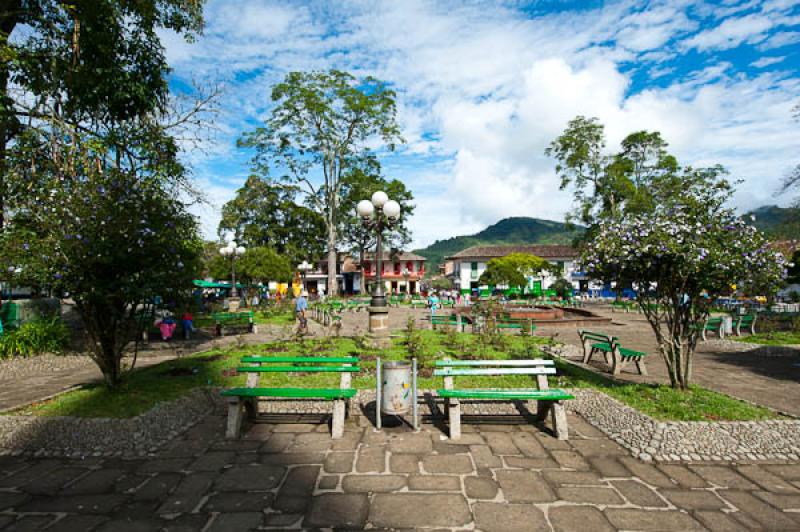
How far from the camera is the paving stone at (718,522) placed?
2.54m

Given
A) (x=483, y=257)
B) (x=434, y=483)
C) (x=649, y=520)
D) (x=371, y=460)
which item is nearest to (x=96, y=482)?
(x=371, y=460)

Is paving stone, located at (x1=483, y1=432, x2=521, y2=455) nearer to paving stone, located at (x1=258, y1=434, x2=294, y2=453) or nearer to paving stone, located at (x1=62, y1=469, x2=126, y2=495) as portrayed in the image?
paving stone, located at (x1=258, y1=434, x2=294, y2=453)

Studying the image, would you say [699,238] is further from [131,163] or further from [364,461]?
[131,163]

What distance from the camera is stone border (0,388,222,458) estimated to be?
3783mm

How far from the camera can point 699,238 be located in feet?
15.7

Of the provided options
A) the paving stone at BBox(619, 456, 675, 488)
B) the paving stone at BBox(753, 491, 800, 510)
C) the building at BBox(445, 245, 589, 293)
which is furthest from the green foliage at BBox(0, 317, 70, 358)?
the building at BBox(445, 245, 589, 293)

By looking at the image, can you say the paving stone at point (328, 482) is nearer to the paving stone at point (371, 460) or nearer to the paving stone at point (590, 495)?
the paving stone at point (371, 460)

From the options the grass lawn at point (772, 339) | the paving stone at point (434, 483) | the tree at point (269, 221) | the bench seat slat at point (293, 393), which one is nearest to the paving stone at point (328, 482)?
the paving stone at point (434, 483)

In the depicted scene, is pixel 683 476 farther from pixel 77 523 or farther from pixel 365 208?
pixel 365 208

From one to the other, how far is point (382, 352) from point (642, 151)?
1327 inches

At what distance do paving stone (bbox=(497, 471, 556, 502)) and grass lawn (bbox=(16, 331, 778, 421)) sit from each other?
2.10 meters

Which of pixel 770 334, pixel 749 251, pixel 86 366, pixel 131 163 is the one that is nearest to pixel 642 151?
pixel 770 334

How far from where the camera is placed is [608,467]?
339 centimetres

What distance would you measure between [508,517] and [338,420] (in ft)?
6.36
